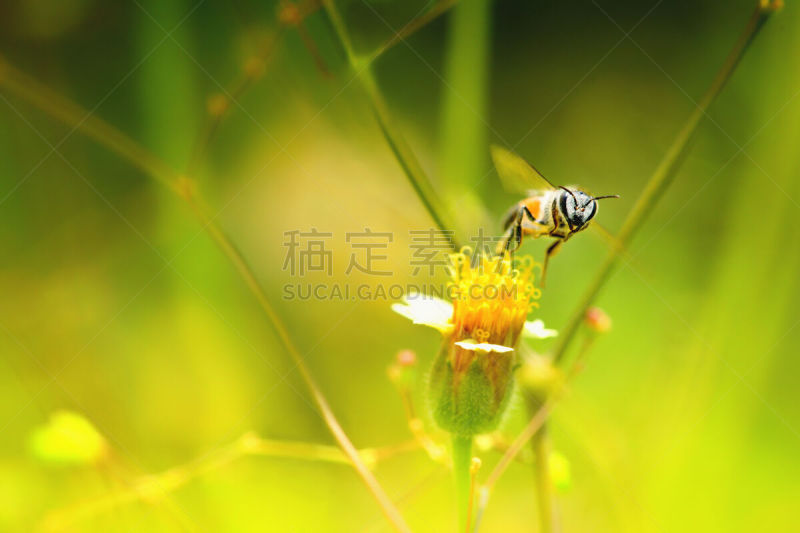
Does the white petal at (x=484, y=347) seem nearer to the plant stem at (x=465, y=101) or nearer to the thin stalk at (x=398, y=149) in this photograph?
the thin stalk at (x=398, y=149)

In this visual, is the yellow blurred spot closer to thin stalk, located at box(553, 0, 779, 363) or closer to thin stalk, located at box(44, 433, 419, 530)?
thin stalk, located at box(44, 433, 419, 530)

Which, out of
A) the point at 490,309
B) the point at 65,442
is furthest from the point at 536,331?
the point at 65,442

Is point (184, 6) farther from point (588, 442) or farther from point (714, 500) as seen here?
point (714, 500)

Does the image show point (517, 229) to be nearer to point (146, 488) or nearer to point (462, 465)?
point (462, 465)

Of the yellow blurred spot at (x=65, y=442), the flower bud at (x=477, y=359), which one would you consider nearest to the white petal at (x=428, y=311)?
the flower bud at (x=477, y=359)

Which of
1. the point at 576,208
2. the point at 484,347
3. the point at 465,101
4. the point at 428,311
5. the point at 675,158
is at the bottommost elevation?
the point at 484,347

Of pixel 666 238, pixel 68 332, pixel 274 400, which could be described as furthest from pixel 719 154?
pixel 68 332
